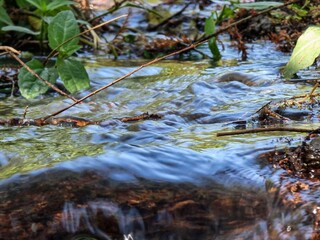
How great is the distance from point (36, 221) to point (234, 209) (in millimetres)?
496

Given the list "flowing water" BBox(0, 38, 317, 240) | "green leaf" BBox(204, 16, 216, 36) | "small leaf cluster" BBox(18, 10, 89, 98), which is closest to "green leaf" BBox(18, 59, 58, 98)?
"small leaf cluster" BBox(18, 10, 89, 98)

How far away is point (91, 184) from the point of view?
1689 mm

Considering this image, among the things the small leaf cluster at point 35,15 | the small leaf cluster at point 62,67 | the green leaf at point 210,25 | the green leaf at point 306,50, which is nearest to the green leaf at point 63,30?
the small leaf cluster at point 62,67

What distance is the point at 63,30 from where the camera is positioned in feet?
9.41

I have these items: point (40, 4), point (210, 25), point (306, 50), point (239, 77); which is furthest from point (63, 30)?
point (306, 50)

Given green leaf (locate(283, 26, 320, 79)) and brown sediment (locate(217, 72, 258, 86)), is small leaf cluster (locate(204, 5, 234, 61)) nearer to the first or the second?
brown sediment (locate(217, 72, 258, 86))

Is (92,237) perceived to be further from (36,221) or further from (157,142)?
(157,142)

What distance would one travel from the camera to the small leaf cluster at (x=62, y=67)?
281 cm

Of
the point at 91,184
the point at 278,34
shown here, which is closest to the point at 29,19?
the point at 278,34

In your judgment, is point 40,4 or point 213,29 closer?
A: point 40,4

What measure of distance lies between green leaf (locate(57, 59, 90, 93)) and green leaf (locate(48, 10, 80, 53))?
7 centimetres

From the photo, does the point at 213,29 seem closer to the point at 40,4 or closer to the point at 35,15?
the point at 40,4

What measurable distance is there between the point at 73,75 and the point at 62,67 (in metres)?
0.06

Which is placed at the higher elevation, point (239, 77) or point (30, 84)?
point (30, 84)
